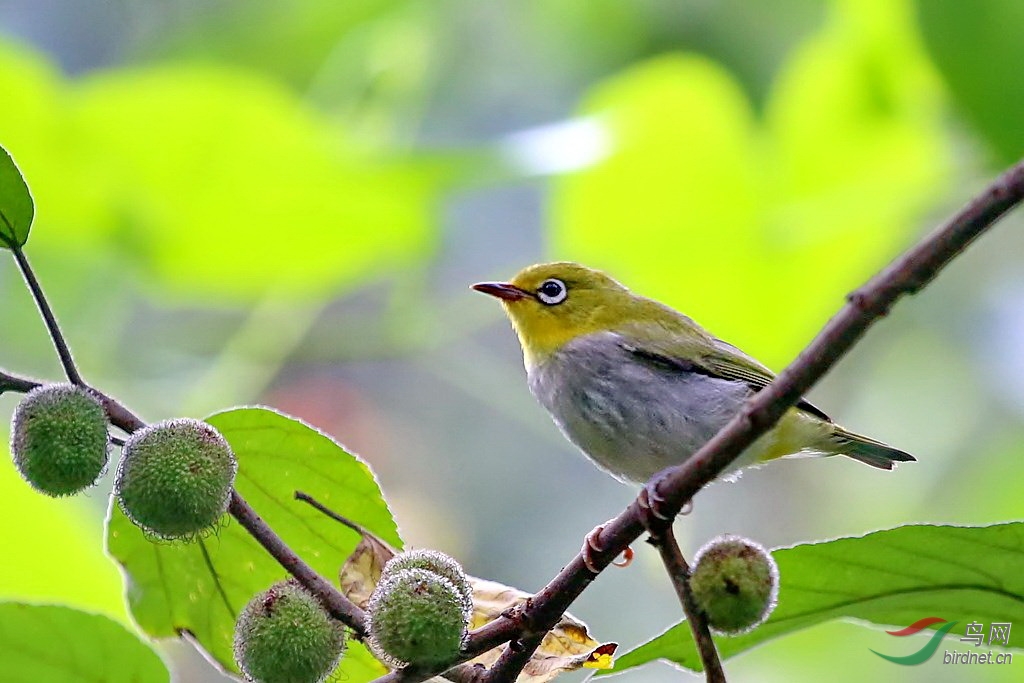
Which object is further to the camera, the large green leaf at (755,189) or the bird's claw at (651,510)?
the large green leaf at (755,189)

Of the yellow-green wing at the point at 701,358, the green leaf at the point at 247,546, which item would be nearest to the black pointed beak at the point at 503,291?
the yellow-green wing at the point at 701,358

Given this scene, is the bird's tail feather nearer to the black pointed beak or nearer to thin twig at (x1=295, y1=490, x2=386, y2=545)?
the black pointed beak

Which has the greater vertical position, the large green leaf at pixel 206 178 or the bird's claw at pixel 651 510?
the large green leaf at pixel 206 178

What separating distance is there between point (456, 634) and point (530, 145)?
6.31ft

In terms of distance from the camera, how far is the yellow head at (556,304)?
3.13m

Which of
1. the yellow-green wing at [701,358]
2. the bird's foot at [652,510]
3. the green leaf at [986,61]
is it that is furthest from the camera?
the yellow-green wing at [701,358]

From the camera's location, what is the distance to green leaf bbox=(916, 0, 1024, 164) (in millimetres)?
2592

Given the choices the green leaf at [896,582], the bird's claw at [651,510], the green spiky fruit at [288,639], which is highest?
the green leaf at [896,582]

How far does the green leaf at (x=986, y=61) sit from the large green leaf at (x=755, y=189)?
50 cm

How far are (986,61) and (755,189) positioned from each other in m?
1.04

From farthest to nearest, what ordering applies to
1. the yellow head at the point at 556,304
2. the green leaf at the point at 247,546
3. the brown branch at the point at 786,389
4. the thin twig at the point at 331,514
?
the yellow head at the point at 556,304
the green leaf at the point at 247,546
the thin twig at the point at 331,514
the brown branch at the point at 786,389

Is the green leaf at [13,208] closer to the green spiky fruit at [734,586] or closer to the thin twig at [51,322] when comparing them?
the thin twig at [51,322]

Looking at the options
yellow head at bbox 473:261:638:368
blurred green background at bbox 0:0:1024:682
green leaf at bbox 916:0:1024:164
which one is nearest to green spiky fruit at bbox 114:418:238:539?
blurred green background at bbox 0:0:1024:682

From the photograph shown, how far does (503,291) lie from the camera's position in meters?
3.19
